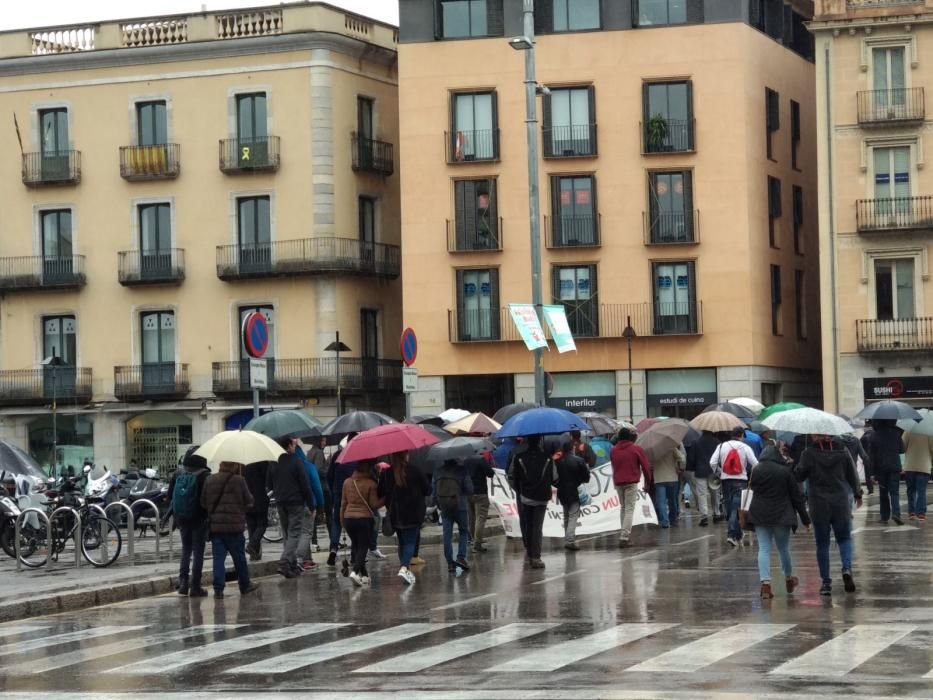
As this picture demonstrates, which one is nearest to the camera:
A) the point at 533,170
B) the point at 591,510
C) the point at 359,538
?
the point at 359,538

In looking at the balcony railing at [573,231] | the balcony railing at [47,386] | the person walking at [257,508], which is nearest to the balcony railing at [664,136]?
the balcony railing at [573,231]

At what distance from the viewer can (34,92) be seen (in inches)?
2242

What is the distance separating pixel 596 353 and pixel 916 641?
3994 cm

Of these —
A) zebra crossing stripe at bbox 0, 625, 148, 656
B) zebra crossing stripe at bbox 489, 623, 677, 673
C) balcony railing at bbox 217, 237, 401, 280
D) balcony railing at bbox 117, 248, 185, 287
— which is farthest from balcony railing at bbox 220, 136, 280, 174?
zebra crossing stripe at bbox 489, 623, 677, 673

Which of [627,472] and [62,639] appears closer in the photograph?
[62,639]

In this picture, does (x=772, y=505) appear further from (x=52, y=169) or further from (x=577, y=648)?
(x=52, y=169)

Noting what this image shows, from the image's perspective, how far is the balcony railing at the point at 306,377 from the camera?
54.3 meters

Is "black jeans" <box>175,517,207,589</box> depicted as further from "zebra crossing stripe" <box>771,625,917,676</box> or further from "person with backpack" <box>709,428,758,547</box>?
"person with backpack" <box>709,428,758,547</box>

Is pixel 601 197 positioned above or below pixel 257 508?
above

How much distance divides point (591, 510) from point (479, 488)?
396cm

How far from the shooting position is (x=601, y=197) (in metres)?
53.9

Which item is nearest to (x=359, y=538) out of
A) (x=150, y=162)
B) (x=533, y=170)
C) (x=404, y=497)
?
(x=404, y=497)

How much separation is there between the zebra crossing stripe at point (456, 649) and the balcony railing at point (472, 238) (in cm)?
3830

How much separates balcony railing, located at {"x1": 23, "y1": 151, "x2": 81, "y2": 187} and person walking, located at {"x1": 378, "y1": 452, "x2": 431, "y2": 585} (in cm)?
3684
